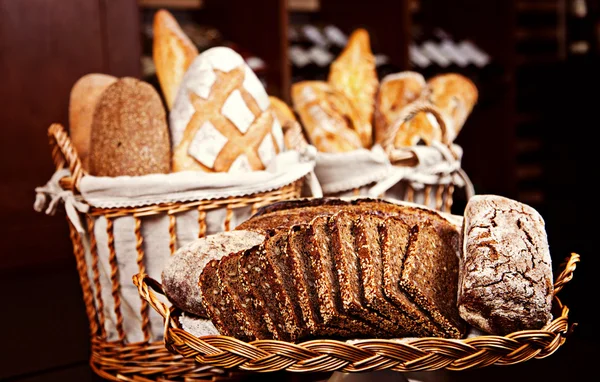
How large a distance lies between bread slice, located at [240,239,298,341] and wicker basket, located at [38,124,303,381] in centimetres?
28

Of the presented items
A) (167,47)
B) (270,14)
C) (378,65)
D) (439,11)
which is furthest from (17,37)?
(439,11)

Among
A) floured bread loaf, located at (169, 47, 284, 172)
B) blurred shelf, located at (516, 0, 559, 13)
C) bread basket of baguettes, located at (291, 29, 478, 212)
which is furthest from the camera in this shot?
blurred shelf, located at (516, 0, 559, 13)

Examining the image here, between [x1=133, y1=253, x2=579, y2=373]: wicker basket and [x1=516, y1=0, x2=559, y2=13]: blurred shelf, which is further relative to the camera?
[x1=516, y1=0, x2=559, y2=13]: blurred shelf

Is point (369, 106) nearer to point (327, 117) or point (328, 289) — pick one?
point (327, 117)

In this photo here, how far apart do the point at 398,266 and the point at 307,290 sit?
13 centimetres

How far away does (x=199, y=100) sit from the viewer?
112 cm

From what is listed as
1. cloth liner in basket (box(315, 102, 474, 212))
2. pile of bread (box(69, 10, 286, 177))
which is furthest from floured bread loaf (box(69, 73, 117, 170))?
cloth liner in basket (box(315, 102, 474, 212))

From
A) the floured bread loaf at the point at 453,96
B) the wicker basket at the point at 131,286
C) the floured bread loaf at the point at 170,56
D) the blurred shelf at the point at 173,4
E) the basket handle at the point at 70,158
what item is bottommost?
the wicker basket at the point at 131,286

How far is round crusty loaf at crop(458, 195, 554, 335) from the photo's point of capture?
0.71m

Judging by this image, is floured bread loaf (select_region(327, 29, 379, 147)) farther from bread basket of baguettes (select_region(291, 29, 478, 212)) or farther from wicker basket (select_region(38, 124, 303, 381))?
wicker basket (select_region(38, 124, 303, 381))

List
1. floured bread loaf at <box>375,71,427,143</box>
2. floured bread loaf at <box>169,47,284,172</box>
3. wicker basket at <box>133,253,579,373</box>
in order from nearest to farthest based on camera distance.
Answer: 1. wicker basket at <box>133,253,579,373</box>
2. floured bread loaf at <box>169,47,284,172</box>
3. floured bread loaf at <box>375,71,427,143</box>

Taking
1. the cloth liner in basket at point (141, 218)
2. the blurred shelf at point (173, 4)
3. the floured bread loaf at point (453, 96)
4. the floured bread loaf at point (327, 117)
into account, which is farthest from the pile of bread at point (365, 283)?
the blurred shelf at point (173, 4)

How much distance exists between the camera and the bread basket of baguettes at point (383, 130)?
1.22 metres

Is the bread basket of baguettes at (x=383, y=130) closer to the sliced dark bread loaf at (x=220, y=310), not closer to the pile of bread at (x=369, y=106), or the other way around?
the pile of bread at (x=369, y=106)
